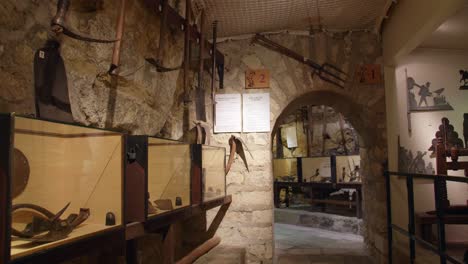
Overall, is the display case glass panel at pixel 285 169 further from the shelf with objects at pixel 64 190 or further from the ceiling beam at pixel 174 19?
the shelf with objects at pixel 64 190

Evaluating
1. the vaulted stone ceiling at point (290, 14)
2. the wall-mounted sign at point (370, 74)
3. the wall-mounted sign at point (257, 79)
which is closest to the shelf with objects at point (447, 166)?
the wall-mounted sign at point (370, 74)

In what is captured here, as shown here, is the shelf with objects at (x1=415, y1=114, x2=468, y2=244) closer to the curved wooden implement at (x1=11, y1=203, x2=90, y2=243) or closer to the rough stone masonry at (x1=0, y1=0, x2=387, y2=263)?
the rough stone masonry at (x1=0, y1=0, x2=387, y2=263)

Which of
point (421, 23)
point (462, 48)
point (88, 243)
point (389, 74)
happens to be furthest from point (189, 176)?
point (462, 48)

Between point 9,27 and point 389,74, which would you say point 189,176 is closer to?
point 9,27

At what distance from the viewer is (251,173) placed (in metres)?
3.24

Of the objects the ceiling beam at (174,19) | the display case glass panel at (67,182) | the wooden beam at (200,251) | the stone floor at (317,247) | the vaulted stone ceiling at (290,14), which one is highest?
the vaulted stone ceiling at (290,14)

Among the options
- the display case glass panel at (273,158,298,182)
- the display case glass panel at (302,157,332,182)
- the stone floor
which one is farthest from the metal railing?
the display case glass panel at (273,158,298,182)

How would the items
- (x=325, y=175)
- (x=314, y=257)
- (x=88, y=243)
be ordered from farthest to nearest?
(x=325, y=175) → (x=314, y=257) → (x=88, y=243)

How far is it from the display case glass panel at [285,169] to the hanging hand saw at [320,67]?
4417 mm

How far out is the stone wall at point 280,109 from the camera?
319cm

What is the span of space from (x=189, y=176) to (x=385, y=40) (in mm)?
2308

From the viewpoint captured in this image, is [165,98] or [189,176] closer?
[189,176]

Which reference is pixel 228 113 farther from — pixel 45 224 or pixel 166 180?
pixel 45 224

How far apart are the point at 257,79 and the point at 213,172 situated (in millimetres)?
1145
